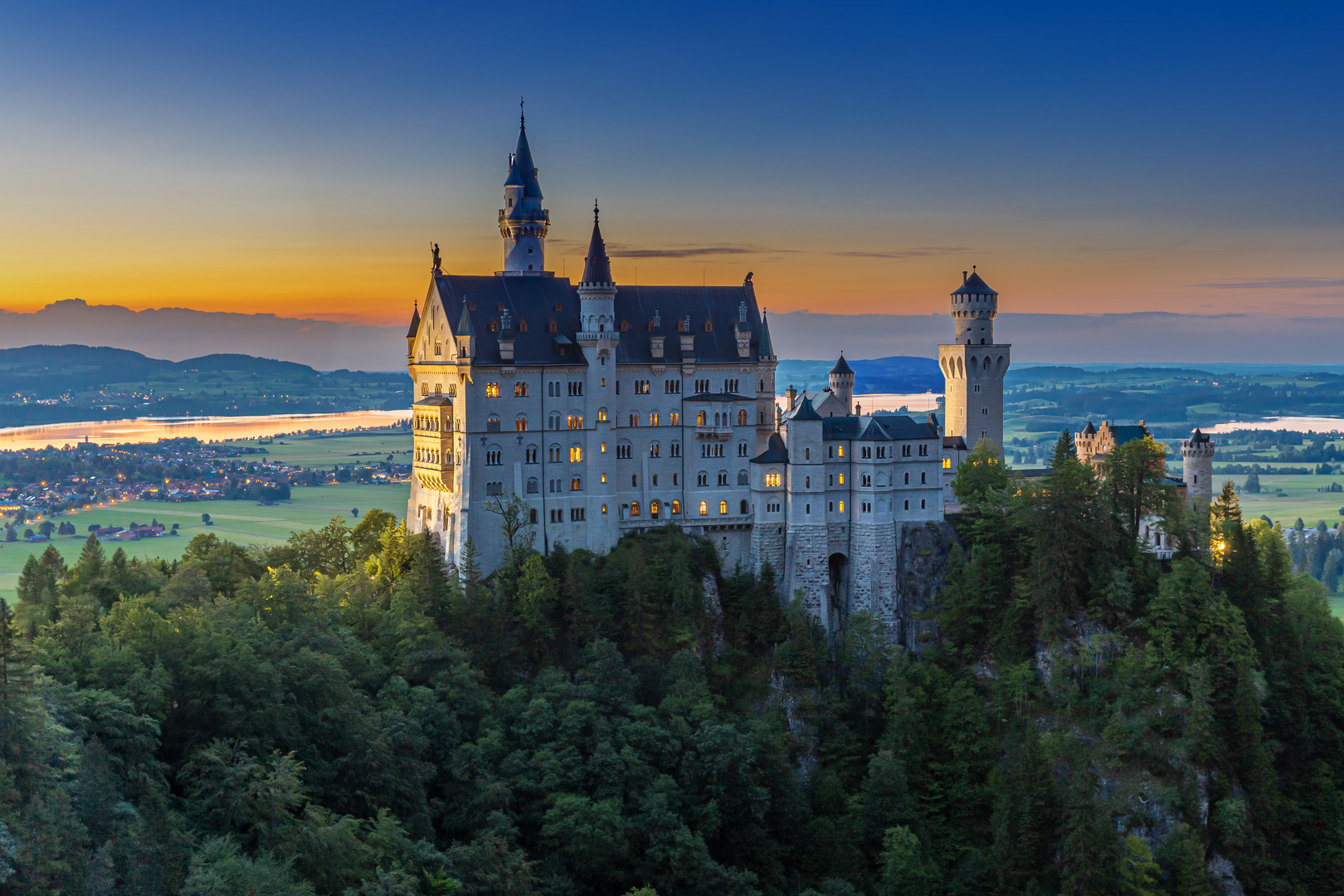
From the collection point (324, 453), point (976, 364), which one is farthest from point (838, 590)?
point (324, 453)

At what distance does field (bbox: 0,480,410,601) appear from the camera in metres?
118

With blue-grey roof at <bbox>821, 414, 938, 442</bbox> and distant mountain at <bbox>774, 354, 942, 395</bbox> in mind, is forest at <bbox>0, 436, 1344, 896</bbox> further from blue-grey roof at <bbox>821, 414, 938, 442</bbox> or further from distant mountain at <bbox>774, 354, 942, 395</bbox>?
distant mountain at <bbox>774, 354, 942, 395</bbox>

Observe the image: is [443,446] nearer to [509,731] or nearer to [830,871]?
[509,731]

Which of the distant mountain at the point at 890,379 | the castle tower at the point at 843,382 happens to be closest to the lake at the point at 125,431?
the distant mountain at the point at 890,379

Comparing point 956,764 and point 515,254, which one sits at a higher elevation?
point 515,254

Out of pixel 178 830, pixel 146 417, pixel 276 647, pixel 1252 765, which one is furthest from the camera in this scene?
pixel 146 417

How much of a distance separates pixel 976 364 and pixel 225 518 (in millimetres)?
82144

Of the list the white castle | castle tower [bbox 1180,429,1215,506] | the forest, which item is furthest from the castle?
castle tower [bbox 1180,429,1215,506]

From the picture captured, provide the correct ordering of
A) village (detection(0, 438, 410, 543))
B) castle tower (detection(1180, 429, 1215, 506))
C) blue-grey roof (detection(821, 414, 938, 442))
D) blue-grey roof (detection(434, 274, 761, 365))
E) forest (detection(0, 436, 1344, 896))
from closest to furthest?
forest (detection(0, 436, 1344, 896)) → blue-grey roof (detection(434, 274, 761, 365)) → blue-grey roof (detection(821, 414, 938, 442)) → castle tower (detection(1180, 429, 1215, 506)) → village (detection(0, 438, 410, 543))

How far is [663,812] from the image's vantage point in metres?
76.1

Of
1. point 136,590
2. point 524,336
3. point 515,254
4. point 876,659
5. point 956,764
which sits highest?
point 515,254

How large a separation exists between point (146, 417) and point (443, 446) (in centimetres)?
11024

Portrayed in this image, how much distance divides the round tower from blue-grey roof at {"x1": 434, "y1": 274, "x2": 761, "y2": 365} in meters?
19.4

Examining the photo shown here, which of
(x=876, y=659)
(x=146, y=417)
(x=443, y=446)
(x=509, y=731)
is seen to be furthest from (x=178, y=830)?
(x=146, y=417)
